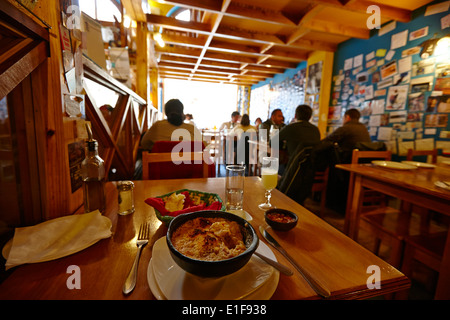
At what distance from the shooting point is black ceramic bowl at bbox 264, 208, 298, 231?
712 mm

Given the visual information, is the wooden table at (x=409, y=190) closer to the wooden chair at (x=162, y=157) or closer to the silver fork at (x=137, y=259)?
the wooden chair at (x=162, y=157)

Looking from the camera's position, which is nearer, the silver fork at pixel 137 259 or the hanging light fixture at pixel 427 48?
the silver fork at pixel 137 259

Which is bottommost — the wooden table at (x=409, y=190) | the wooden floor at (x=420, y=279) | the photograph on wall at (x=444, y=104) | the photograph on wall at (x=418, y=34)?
the wooden floor at (x=420, y=279)

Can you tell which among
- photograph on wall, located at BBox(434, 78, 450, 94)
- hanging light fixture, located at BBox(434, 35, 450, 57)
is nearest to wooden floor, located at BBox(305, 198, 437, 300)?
photograph on wall, located at BBox(434, 78, 450, 94)

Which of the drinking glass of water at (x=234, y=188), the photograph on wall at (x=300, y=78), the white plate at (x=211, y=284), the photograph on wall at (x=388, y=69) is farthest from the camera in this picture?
the photograph on wall at (x=300, y=78)

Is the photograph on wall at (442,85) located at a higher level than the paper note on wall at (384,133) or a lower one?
higher

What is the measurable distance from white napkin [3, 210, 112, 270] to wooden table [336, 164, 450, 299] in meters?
1.68

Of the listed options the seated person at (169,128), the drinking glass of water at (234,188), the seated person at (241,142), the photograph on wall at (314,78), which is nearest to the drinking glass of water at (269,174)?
the drinking glass of water at (234,188)

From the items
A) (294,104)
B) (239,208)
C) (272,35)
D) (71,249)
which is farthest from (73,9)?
(294,104)

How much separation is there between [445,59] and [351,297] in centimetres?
374

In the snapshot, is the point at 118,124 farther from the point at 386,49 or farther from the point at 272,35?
the point at 386,49

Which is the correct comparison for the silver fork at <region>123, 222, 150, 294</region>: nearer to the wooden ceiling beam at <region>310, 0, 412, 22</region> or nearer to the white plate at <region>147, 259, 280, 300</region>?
the white plate at <region>147, 259, 280, 300</region>

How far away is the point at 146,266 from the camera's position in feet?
1.71

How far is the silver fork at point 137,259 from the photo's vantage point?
442 mm
